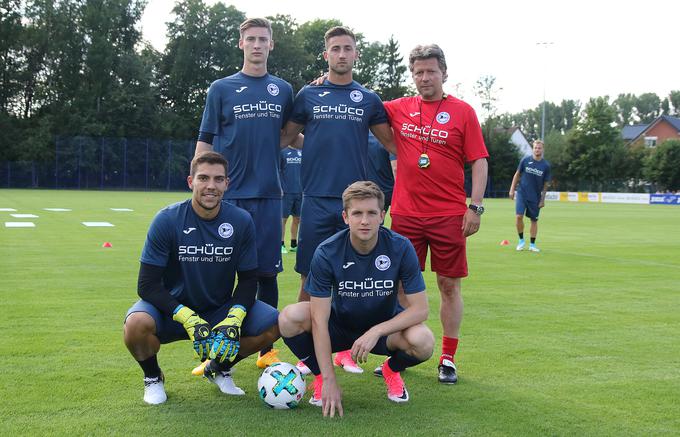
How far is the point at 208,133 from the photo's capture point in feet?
16.5

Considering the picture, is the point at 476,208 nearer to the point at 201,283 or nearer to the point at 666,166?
the point at 201,283

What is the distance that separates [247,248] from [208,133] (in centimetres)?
113

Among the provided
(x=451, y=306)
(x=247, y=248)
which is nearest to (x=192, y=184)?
(x=247, y=248)

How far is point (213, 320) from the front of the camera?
4301 millimetres

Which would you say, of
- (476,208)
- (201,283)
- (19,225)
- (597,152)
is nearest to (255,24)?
(201,283)

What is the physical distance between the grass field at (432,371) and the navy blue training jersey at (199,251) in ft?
2.10

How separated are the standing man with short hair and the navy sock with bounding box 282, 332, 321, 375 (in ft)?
3.44

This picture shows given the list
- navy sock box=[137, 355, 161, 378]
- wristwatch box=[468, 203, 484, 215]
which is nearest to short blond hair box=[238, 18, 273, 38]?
wristwatch box=[468, 203, 484, 215]

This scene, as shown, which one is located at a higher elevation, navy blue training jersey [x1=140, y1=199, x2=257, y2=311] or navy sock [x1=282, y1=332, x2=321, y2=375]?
navy blue training jersey [x1=140, y1=199, x2=257, y2=311]

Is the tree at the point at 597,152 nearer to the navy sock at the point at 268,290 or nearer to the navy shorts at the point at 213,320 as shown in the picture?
the navy sock at the point at 268,290

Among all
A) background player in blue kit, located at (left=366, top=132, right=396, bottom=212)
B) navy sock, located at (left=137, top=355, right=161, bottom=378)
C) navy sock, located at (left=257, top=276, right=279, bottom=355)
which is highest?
background player in blue kit, located at (left=366, top=132, right=396, bottom=212)

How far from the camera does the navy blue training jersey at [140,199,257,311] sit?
13.7ft

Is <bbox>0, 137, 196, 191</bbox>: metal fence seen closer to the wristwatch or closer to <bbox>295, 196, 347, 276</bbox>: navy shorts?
<bbox>295, 196, 347, 276</bbox>: navy shorts

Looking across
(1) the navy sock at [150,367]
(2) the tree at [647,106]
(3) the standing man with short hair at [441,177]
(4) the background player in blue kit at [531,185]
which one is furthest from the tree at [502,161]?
(2) the tree at [647,106]
